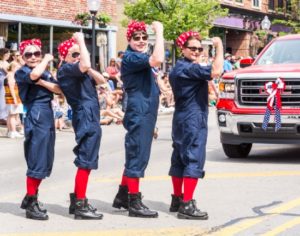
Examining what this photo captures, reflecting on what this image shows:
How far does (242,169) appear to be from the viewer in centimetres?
1184

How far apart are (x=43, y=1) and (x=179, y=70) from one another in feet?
65.8

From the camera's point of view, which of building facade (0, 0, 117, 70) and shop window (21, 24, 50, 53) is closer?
building facade (0, 0, 117, 70)

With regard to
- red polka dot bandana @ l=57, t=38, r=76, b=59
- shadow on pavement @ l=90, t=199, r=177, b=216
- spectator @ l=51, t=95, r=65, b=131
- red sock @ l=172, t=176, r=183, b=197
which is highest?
red polka dot bandana @ l=57, t=38, r=76, b=59

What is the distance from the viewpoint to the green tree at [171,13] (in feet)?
99.1

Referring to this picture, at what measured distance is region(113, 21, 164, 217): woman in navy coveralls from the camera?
7.94 meters

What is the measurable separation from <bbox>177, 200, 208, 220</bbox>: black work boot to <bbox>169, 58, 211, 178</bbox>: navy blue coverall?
0.27m

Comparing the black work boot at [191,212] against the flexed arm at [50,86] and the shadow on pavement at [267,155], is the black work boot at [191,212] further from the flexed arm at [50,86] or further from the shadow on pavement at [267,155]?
the shadow on pavement at [267,155]

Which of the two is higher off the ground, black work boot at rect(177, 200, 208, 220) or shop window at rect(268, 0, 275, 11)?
shop window at rect(268, 0, 275, 11)

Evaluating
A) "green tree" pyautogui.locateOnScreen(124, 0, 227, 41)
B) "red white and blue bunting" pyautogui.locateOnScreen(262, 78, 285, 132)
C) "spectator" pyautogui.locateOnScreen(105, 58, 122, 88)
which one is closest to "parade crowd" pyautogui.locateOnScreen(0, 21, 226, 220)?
"red white and blue bunting" pyautogui.locateOnScreen(262, 78, 285, 132)

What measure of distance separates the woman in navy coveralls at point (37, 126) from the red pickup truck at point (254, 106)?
498cm

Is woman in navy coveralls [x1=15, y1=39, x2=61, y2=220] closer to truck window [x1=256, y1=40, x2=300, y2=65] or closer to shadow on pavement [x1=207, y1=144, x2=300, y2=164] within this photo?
shadow on pavement [x1=207, y1=144, x2=300, y2=164]

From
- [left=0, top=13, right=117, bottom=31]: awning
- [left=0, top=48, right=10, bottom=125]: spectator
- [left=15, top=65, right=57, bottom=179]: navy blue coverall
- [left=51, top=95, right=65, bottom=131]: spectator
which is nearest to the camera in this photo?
[left=15, top=65, right=57, bottom=179]: navy blue coverall

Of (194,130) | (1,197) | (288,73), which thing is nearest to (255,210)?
(194,130)

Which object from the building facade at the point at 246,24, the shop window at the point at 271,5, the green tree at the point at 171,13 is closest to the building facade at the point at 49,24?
the green tree at the point at 171,13
